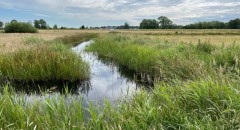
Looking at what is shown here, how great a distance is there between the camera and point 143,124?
3.77 metres

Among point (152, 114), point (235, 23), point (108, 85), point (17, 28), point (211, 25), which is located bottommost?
point (108, 85)

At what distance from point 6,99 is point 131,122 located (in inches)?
93.0

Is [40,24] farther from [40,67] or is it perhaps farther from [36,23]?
[40,67]

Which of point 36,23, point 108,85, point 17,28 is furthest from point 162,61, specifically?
point 36,23

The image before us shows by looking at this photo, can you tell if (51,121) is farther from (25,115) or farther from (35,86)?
(35,86)

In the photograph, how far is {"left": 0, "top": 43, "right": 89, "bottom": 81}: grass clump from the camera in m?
9.93

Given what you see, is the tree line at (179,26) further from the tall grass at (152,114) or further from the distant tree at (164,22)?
the tall grass at (152,114)

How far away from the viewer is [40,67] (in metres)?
9.92

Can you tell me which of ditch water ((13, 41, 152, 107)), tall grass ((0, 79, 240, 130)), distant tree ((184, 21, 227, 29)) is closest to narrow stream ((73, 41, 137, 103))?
ditch water ((13, 41, 152, 107))

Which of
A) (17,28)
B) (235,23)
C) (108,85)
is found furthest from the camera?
(235,23)

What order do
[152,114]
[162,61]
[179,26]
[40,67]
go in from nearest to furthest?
1. [152,114]
2. [40,67]
3. [162,61]
4. [179,26]

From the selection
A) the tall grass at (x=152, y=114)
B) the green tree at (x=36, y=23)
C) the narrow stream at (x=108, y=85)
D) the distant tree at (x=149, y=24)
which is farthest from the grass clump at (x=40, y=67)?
the distant tree at (x=149, y=24)

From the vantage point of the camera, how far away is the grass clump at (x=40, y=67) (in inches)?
391

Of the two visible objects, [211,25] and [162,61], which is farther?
[211,25]
